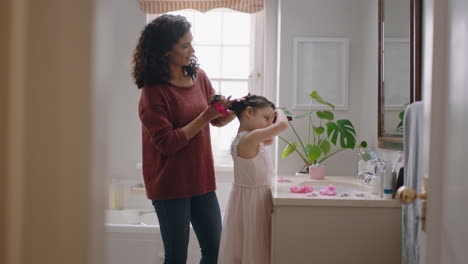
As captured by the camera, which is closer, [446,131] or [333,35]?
[446,131]

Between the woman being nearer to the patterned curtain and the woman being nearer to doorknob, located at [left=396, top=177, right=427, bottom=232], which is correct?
doorknob, located at [left=396, top=177, right=427, bottom=232]

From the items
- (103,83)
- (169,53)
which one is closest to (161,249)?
(169,53)

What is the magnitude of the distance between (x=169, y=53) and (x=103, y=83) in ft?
4.35

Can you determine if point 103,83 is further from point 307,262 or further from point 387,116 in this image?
point 387,116

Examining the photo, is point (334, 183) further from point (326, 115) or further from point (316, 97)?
point (316, 97)

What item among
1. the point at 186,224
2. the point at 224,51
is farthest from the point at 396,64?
the point at 224,51

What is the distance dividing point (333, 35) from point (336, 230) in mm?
1611

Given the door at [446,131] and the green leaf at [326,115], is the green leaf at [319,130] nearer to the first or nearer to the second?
the green leaf at [326,115]

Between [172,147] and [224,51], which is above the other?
[224,51]

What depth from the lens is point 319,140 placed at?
2.82 meters

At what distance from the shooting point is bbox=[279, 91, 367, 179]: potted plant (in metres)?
2.65

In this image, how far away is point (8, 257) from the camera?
49cm

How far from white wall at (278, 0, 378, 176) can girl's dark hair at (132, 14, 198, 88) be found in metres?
1.28

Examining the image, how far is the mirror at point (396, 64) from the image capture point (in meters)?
1.86
